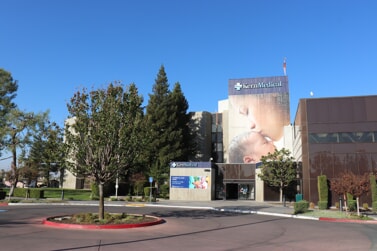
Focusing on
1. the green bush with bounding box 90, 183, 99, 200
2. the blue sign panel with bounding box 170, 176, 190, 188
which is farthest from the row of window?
the green bush with bounding box 90, 183, 99, 200

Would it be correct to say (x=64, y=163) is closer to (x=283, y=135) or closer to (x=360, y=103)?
(x=360, y=103)

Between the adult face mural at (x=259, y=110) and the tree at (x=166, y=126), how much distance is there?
8.70m

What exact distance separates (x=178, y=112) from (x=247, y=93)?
1265 cm

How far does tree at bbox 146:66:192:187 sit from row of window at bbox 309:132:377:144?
85.2 feet

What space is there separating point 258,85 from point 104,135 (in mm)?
44928

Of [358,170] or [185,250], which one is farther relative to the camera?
[358,170]

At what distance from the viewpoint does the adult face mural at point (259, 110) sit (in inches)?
2256

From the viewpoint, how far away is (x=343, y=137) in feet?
117

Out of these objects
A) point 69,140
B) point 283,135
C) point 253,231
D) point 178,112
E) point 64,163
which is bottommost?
point 253,231

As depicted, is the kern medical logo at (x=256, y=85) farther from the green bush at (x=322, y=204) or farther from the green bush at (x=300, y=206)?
the green bush at (x=300, y=206)

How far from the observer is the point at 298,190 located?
146 feet

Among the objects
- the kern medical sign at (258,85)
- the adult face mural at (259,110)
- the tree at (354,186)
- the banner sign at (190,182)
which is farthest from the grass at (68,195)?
the tree at (354,186)

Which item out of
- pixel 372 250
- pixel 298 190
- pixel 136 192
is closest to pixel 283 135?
pixel 298 190

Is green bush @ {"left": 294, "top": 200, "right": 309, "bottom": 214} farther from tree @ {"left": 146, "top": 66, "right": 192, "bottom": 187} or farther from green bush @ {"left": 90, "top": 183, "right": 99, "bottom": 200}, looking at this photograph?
tree @ {"left": 146, "top": 66, "right": 192, "bottom": 187}
